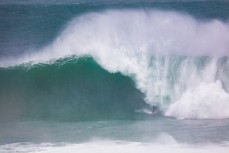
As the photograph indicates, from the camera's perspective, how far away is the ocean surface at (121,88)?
568cm

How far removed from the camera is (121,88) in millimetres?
7012

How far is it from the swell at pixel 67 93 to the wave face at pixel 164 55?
88 millimetres

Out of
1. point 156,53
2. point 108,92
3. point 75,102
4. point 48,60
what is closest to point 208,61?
point 156,53

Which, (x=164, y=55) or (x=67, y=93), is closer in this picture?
(x=67, y=93)

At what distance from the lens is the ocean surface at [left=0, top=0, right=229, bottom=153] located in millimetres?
5684

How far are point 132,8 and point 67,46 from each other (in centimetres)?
221

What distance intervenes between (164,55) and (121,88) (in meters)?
0.98

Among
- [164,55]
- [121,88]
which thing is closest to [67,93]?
[121,88]

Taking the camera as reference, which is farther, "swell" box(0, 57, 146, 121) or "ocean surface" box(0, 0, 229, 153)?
"swell" box(0, 57, 146, 121)

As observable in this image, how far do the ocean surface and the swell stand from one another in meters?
0.02

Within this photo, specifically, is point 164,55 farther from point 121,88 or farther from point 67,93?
point 67,93

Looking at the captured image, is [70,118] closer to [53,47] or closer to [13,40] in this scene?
[53,47]

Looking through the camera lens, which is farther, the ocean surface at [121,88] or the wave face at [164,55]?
the wave face at [164,55]

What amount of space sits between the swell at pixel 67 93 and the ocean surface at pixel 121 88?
2 centimetres
